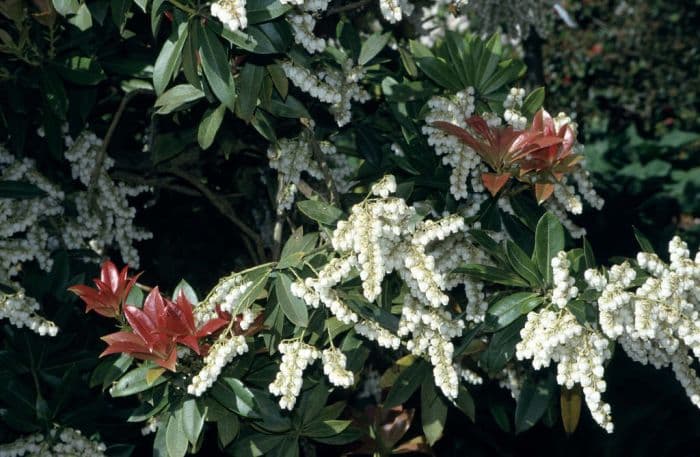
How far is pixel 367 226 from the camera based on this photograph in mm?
2324

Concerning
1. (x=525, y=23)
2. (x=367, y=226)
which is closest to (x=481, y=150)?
(x=367, y=226)

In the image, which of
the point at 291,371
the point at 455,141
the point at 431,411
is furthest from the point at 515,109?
the point at 291,371

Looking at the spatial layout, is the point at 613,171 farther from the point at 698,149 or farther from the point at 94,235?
the point at 94,235

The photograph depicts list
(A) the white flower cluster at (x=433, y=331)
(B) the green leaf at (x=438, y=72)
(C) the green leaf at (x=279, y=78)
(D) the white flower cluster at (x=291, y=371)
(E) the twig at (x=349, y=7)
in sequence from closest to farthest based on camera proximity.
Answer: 1. (D) the white flower cluster at (x=291, y=371)
2. (A) the white flower cluster at (x=433, y=331)
3. (C) the green leaf at (x=279, y=78)
4. (E) the twig at (x=349, y=7)
5. (B) the green leaf at (x=438, y=72)

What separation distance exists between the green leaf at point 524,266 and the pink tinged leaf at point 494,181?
160mm

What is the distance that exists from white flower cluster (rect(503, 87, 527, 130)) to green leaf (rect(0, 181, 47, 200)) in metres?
1.39

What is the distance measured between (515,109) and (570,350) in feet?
2.67

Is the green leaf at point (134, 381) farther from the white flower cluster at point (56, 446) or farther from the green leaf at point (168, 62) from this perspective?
the green leaf at point (168, 62)

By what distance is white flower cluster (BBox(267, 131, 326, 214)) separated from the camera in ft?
9.76

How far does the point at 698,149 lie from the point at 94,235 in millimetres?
4704

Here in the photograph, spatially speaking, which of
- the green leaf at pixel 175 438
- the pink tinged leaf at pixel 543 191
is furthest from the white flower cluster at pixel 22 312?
the pink tinged leaf at pixel 543 191

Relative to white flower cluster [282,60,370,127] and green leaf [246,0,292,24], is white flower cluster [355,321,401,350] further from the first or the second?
green leaf [246,0,292,24]

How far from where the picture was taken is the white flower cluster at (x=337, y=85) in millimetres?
2702

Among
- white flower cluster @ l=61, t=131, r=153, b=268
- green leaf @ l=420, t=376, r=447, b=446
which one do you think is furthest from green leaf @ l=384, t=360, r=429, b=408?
white flower cluster @ l=61, t=131, r=153, b=268
